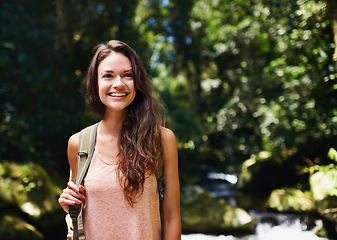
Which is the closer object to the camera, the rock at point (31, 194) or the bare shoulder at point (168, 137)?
the bare shoulder at point (168, 137)

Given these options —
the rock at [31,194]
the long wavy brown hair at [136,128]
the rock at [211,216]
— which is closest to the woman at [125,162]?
the long wavy brown hair at [136,128]

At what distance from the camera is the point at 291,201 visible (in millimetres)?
10023

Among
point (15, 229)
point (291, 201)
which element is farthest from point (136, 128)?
point (291, 201)

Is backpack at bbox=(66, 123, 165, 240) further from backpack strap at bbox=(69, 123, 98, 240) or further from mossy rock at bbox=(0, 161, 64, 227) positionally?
mossy rock at bbox=(0, 161, 64, 227)

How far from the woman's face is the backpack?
0.71 feet

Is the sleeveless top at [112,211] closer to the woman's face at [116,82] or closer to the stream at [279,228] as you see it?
the woman's face at [116,82]

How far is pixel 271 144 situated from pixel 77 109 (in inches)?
256

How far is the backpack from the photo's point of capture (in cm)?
163

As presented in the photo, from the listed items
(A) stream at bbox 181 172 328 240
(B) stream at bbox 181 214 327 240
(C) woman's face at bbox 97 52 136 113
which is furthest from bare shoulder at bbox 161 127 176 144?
(B) stream at bbox 181 214 327 240

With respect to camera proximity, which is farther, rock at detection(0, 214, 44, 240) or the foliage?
the foliage

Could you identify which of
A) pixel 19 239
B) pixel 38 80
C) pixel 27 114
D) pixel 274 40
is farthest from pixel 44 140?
pixel 274 40

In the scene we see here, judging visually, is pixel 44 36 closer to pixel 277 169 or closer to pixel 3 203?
pixel 3 203

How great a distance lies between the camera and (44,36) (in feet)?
32.0

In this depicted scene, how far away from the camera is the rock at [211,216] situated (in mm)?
9461
